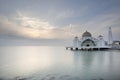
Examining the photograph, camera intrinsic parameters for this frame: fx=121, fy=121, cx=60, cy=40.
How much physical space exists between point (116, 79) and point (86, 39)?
46.4m

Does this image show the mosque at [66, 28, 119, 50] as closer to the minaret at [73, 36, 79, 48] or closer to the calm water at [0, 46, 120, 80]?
the minaret at [73, 36, 79, 48]

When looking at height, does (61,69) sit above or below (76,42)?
below

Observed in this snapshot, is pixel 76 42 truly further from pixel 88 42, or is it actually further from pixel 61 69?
pixel 61 69

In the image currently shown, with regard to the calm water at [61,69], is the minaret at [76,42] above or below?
above

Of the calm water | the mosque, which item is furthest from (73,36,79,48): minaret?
the calm water

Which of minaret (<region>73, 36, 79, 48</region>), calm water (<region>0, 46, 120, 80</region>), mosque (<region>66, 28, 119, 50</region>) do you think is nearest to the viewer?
calm water (<region>0, 46, 120, 80</region>)

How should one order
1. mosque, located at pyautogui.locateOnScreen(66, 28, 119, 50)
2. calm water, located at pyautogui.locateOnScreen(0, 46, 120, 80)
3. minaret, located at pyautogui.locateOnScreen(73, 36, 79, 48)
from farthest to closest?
1. minaret, located at pyautogui.locateOnScreen(73, 36, 79, 48)
2. mosque, located at pyautogui.locateOnScreen(66, 28, 119, 50)
3. calm water, located at pyautogui.locateOnScreen(0, 46, 120, 80)

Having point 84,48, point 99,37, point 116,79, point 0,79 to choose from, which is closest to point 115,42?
point 99,37

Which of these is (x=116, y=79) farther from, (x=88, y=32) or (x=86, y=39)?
(x=88, y=32)

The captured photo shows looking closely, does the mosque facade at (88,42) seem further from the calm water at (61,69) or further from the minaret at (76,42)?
the calm water at (61,69)

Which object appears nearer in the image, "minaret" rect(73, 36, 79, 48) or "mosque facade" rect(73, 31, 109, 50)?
"mosque facade" rect(73, 31, 109, 50)

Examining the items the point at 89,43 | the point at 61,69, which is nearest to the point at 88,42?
the point at 89,43

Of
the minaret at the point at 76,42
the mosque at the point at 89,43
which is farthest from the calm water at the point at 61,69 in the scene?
the minaret at the point at 76,42

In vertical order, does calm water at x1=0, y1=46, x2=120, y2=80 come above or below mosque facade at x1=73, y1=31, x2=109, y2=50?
below
